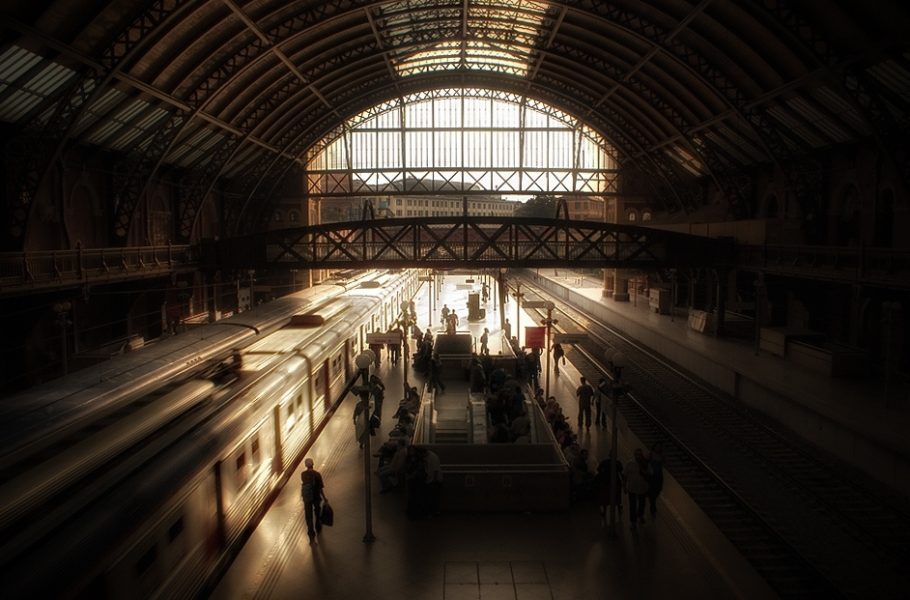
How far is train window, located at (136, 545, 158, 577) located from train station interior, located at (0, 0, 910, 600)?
103 millimetres

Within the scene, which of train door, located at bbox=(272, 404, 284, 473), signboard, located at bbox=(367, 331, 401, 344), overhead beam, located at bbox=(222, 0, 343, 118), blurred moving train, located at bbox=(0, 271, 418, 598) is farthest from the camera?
overhead beam, located at bbox=(222, 0, 343, 118)

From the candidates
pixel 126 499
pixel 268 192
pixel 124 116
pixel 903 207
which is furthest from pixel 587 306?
pixel 126 499

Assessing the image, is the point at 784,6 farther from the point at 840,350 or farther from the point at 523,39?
the point at 523,39

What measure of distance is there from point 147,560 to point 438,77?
126ft

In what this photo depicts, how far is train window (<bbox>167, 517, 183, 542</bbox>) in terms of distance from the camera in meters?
8.24

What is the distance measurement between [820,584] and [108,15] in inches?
854

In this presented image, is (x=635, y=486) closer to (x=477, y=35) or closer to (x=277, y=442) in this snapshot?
(x=277, y=442)

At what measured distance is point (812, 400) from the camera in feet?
59.0

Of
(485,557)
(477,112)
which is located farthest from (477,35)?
(485,557)

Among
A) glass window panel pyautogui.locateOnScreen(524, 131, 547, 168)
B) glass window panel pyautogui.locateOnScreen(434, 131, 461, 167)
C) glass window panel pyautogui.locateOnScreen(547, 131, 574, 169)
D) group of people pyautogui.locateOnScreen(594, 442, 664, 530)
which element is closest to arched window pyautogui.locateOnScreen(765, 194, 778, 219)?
glass window panel pyautogui.locateOnScreen(547, 131, 574, 169)

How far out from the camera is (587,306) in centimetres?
4762

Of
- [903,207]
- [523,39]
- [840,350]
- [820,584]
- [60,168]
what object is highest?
[523,39]

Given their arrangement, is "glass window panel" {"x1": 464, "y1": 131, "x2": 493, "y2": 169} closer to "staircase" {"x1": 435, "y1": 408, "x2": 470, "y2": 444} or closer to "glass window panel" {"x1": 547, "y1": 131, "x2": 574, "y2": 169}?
"glass window panel" {"x1": 547, "y1": 131, "x2": 574, "y2": 169}

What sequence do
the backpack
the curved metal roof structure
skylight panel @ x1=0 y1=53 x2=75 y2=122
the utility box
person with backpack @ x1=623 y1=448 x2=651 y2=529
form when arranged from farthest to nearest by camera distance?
1. the utility box
2. the curved metal roof structure
3. skylight panel @ x1=0 y1=53 x2=75 y2=122
4. person with backpack @ x1=623 y1=448 x2=651 y2=529
5. the backpack
